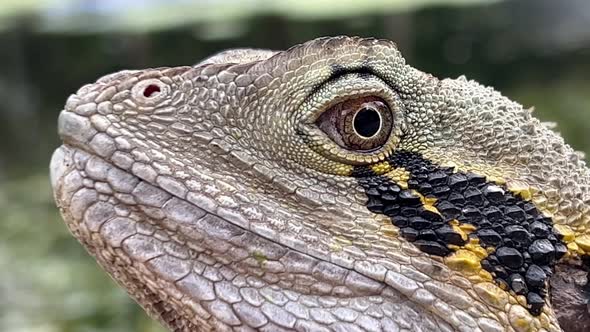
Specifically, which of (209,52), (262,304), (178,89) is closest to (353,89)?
(178,89)

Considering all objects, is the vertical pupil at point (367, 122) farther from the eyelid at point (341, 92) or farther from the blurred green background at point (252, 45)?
the blurred green background at point (252, 45)

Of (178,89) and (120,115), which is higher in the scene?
(178,89)

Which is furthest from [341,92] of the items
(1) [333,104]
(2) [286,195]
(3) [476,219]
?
(3) [476,219]

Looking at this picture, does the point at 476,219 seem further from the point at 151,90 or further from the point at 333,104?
the point at 151,90

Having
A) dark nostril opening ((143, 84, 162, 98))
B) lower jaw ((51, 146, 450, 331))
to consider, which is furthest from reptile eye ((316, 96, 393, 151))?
dark nostril opening ((143, 84, 162, 98))

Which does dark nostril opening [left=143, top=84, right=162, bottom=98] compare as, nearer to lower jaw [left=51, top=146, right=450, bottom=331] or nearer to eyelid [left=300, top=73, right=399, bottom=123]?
lower jaw [left=51, top=146, right=450, bottom=331]

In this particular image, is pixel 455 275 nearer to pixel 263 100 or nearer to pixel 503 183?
pixel 503 183

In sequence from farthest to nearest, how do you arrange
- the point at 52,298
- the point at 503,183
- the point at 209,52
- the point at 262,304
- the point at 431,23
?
1. the point at 431,23
2. the point at 209,52
3. the point at 52,298
4. the point at 503,183
5. the point at 262,304
